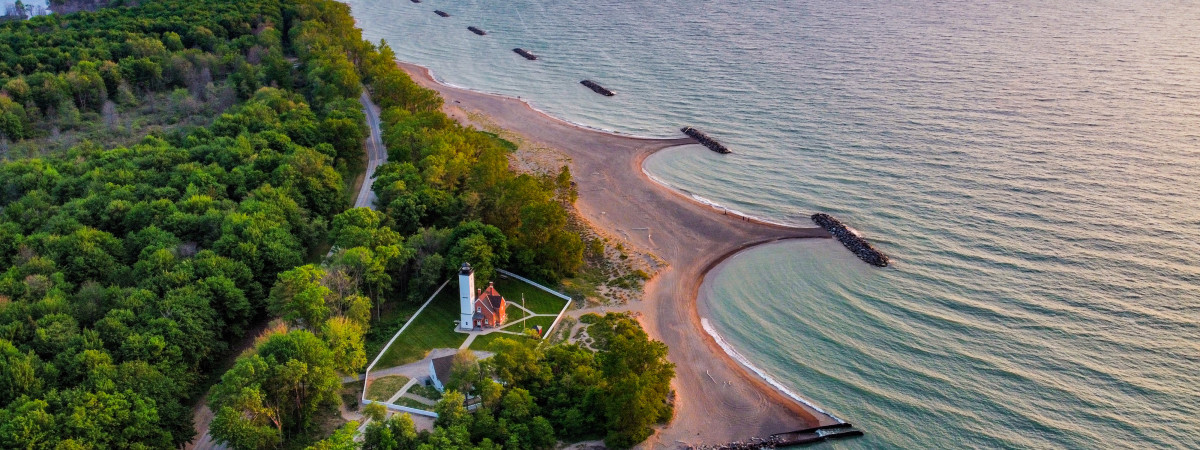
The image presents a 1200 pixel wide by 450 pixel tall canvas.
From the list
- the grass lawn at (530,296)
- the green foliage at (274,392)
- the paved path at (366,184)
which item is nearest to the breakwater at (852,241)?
the grass lawn at (530,296)

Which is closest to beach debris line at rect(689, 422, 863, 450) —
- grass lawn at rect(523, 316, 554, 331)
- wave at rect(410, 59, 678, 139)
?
grass lawn at rect(523, 316, 554, 331)

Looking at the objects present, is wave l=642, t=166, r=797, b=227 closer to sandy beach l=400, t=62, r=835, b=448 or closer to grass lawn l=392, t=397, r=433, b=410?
sandy beach l=400, t=62, r=835, b=448

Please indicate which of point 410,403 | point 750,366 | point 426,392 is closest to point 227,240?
point 426,392

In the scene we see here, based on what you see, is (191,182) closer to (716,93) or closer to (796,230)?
(796,230)

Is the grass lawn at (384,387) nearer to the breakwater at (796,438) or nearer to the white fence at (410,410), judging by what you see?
the white fence at (410,410)

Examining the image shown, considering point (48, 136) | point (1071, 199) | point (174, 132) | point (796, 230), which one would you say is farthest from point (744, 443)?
point (48, 136)
